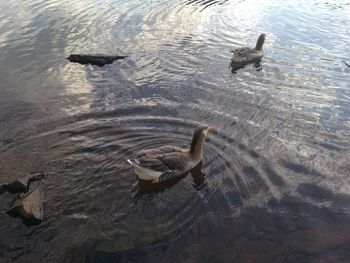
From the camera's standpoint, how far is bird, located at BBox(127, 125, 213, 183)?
31.9ft

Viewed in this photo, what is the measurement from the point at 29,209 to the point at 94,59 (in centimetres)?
957

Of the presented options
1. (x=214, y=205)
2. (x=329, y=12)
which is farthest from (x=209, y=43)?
(x=214, y=205)

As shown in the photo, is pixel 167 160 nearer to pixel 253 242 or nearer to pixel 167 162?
pixel 167 162

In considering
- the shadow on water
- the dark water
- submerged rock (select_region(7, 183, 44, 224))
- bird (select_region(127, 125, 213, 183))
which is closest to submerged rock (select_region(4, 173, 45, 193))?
the dark water

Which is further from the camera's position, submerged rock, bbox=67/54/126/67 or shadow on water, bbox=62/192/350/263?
submerged rock, bbox=67/54/126/67

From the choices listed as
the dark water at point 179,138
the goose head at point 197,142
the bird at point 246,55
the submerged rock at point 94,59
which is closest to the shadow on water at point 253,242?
the dark water at point 179,138

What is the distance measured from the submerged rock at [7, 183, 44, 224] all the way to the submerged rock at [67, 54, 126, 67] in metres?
8.96

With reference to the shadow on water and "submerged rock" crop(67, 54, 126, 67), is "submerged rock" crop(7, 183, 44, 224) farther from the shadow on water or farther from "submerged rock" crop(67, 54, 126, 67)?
"submerged rock" crop(67, 54, 126, 67)

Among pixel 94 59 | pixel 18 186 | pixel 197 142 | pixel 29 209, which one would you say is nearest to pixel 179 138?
pixel 197 142

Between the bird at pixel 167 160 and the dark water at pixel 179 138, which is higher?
the bird at pixel 167 160

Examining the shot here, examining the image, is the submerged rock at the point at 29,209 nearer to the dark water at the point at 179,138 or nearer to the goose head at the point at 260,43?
the dark water at the point at 179,138

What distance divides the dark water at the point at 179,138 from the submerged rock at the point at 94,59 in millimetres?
381

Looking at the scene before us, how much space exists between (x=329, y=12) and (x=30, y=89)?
18048mm

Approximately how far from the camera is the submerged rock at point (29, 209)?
27.9ft
